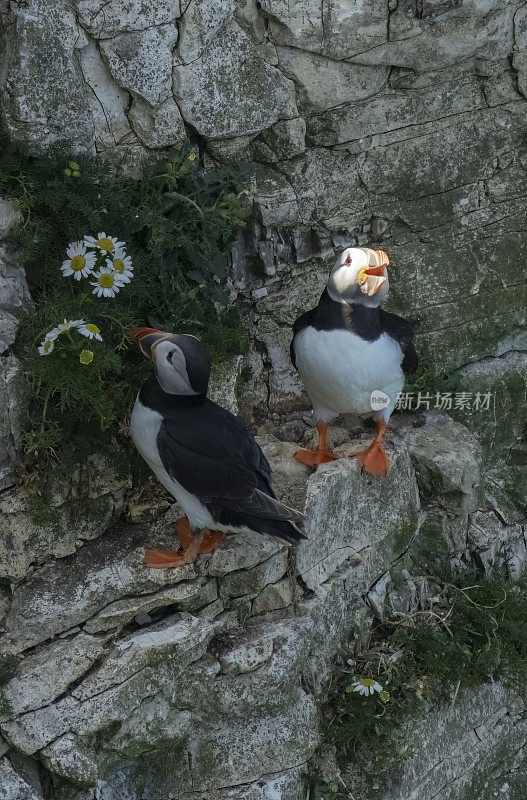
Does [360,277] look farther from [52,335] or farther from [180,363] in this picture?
[52,335]

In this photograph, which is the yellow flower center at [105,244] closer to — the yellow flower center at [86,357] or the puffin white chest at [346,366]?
the yellow flower center at [86,357]

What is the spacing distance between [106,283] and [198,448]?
3.28 ft

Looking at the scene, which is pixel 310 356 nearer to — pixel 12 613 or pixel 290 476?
pixel 290 476

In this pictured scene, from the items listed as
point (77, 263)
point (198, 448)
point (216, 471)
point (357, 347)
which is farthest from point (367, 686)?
point (77, 263)

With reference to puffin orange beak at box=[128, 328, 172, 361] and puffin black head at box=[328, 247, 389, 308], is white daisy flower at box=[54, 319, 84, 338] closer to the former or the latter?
puffin orange beak at box=[128, 328, 172, 361]

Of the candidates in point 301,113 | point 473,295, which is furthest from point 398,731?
point 301,113

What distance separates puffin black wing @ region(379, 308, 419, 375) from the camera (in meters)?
4.95

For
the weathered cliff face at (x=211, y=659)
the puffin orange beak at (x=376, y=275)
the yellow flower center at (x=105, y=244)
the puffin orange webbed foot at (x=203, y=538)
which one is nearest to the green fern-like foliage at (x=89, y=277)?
the yellow flower center at (x=105, y=244)

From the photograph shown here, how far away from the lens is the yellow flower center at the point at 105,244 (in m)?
4.52

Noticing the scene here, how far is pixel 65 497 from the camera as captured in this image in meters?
4.60

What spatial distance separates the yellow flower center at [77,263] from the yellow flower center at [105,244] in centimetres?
12

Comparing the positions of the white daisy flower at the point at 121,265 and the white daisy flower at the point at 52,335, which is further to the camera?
the white daisy flower at the point at 121,265

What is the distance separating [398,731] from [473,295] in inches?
115

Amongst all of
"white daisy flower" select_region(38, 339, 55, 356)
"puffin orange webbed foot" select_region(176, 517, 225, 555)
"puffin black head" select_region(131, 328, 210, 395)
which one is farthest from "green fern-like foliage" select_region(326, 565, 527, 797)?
"white daisy flower" select_region(38, 339, 55, 356)
